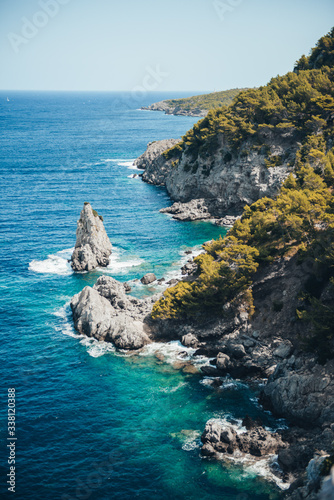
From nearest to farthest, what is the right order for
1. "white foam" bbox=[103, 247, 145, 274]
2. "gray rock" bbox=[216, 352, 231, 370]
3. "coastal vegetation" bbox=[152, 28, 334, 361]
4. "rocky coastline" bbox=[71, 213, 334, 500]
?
1. "rocky coastline" bbox=[71, 213, 334, 500]
2. "coastal vegetation" bbox=[152, 28, 334, 361]
3. "gray rock" bbox=[216, 352, 231, 370]
4. "white foam" bbox=[103, 247, 145, 274]

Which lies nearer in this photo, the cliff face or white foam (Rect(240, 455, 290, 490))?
white foam (Rect(240, 455, 290, 490))

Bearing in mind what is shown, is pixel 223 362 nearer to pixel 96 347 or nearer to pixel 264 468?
pixel 264 468

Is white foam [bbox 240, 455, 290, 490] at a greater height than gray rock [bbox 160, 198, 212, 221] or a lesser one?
lesser

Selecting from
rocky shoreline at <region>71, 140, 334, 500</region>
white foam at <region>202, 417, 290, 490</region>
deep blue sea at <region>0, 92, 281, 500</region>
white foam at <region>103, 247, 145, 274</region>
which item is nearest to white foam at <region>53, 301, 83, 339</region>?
deep blue sea at <region>0, 92, 281, 500</region>

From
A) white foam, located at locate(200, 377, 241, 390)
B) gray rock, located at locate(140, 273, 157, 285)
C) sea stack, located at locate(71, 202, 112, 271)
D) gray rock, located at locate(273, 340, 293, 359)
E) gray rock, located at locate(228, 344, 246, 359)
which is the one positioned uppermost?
sea stack, located at locate(71, 202, 112, 271)

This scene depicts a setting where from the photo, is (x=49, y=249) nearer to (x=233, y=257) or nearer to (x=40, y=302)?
(x=40, y=302)

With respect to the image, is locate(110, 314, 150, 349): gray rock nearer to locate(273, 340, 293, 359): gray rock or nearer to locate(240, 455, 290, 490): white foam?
locate(273, 340, 293, 359): gray rock

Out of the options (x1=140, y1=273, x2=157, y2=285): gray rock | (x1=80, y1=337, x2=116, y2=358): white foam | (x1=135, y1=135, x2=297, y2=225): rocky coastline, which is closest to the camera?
(x1=80, y1=337, x2=116, y2=358): white foam
